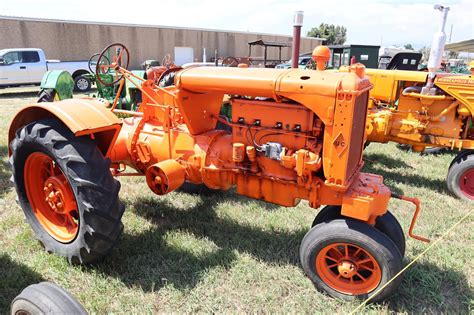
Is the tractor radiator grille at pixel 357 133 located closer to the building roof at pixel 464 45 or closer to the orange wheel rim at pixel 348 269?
the orange wheel rim at pixel 348 269

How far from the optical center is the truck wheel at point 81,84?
1425 centimetres

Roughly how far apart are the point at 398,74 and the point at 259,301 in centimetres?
389

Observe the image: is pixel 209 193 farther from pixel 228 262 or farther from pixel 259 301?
pixel 259 301

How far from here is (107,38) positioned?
25953 mm

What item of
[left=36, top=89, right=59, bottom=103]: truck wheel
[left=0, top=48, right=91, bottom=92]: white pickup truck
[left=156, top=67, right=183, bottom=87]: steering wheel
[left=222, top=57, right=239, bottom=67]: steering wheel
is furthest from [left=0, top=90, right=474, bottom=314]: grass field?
[left=0, top=48, right=91, bottom=92]: white pickup truck

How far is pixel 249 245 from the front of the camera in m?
3.21

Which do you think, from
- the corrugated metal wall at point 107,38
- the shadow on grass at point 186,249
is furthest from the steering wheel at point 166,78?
the corrugated metal wall at point 107,38

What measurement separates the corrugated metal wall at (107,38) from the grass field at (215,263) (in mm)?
21644

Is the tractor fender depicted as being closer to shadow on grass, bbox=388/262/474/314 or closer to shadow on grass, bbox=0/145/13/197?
shadow on grass, bbox=0/145/13/197

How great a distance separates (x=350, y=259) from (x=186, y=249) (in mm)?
1346

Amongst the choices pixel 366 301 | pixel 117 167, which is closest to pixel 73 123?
pixel 117 167

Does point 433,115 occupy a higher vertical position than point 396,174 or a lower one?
higher

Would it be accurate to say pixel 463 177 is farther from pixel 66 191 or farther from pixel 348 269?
pixel 66 191

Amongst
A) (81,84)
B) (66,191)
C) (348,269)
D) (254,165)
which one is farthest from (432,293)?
(81,84)
